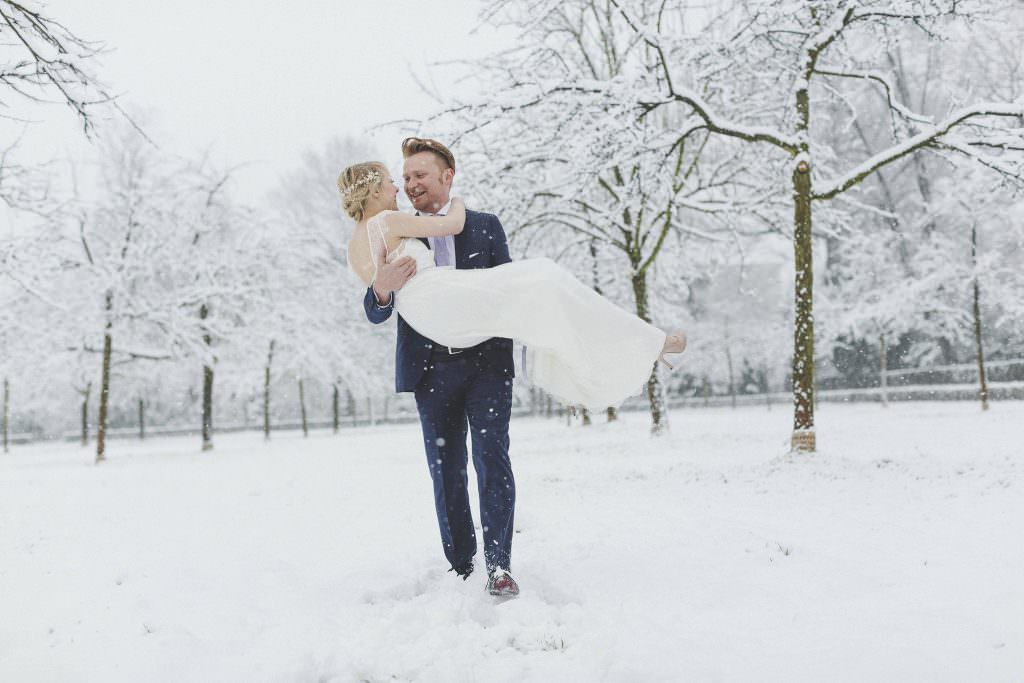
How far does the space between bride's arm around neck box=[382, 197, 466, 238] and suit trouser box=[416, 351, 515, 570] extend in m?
0.60

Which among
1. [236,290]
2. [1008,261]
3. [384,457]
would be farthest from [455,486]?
[1008,261]

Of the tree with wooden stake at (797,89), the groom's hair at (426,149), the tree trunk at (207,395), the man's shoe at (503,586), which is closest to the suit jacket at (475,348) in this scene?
the groom's hair at (426,149)

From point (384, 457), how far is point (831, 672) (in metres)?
11.7

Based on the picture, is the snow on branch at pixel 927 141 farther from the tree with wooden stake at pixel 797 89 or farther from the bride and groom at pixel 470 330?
the bride and groom at pixel 470 330

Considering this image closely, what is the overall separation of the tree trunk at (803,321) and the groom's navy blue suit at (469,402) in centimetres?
563

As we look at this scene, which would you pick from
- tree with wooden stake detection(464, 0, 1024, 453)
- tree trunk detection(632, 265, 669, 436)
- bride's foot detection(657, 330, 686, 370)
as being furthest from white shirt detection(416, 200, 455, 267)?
tree trunk detection(632, 265, 669, 436)

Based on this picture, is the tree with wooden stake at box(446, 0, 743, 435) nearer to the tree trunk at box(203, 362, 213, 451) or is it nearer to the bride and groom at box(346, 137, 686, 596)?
the bride and groom at box(346, 137, 686, 596)

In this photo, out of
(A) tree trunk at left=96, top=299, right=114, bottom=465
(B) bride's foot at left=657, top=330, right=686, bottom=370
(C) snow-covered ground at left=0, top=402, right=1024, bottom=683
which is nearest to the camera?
(C) snow-covered ground at left=0, top=402, right=1024, bottom=683

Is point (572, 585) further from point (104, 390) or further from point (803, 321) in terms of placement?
point (104, 390)

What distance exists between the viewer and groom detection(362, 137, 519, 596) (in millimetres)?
3203

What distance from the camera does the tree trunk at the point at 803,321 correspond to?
7.86 meters

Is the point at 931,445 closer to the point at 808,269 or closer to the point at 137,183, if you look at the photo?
the point at 808,269

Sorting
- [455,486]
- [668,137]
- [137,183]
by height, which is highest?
[137,183]

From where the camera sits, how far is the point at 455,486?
3389 mm
